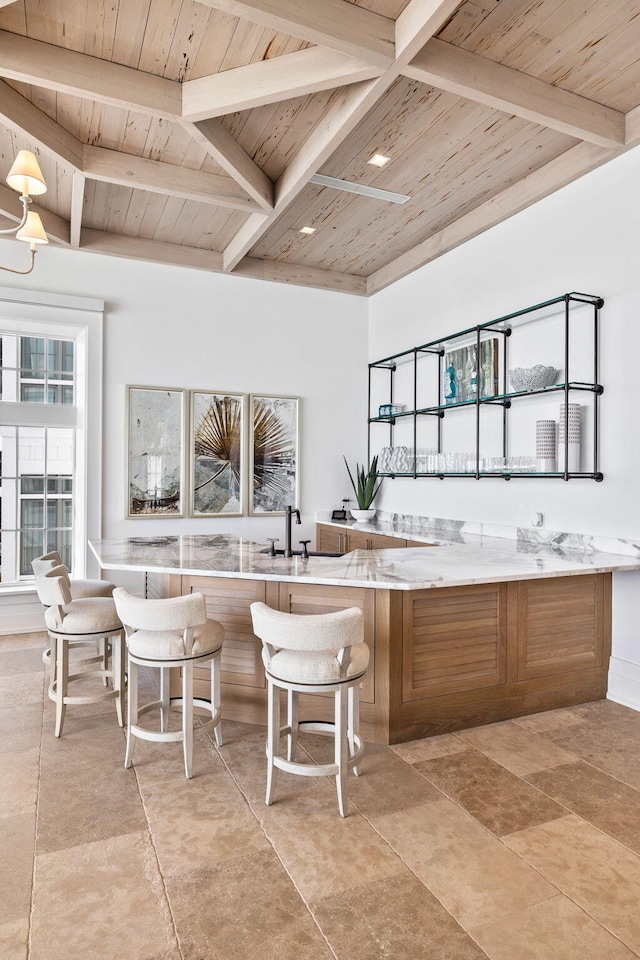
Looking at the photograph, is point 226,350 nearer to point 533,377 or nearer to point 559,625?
point 533,377

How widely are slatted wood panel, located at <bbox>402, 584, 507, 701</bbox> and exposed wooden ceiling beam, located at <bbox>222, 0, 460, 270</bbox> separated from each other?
2.35 meters

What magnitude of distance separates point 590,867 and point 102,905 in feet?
4.94

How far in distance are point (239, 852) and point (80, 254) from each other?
454 centimetres

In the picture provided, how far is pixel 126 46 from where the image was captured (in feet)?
8.88

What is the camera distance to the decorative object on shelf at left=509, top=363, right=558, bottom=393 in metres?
3.72

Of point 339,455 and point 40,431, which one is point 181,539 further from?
point 339,455

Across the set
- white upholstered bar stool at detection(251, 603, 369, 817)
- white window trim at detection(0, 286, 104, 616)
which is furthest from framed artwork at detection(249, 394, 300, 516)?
white upholstered bar stool at detection(251, 603, 369, 817)

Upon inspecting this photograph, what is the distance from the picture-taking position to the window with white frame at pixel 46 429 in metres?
4.76

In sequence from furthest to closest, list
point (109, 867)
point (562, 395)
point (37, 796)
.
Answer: point (562, 395) < point (37, 796) < point (109, 867)

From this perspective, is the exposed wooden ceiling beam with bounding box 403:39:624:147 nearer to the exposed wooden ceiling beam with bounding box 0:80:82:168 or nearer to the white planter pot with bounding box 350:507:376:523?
the exposed wooden ceiling beam with bounding box 0:80:82:168

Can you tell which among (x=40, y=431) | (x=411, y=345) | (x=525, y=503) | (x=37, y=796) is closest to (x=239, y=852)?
(x=37, y=796)

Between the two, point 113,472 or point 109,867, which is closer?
point 109,867

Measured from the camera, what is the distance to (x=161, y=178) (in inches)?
146

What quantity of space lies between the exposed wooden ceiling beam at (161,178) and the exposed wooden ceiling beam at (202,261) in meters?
1.20
